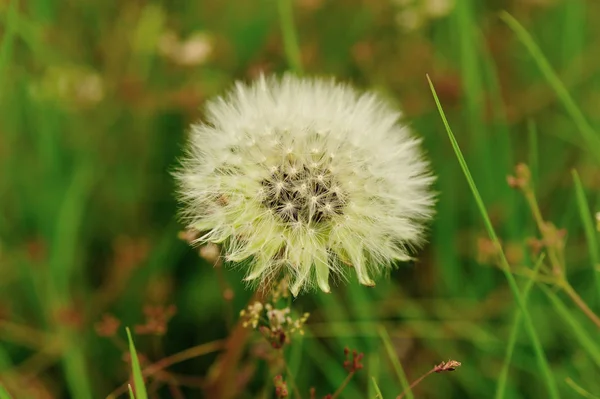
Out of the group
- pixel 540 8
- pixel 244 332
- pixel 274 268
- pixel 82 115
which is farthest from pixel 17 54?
pixel 540 8

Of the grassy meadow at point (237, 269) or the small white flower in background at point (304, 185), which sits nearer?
Result: the small white flower in background at point (304, 185)

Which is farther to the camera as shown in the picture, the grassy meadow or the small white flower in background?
Result: the grassy meadow

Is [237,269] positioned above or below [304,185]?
below

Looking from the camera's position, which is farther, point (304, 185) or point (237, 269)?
point (237, 269)
